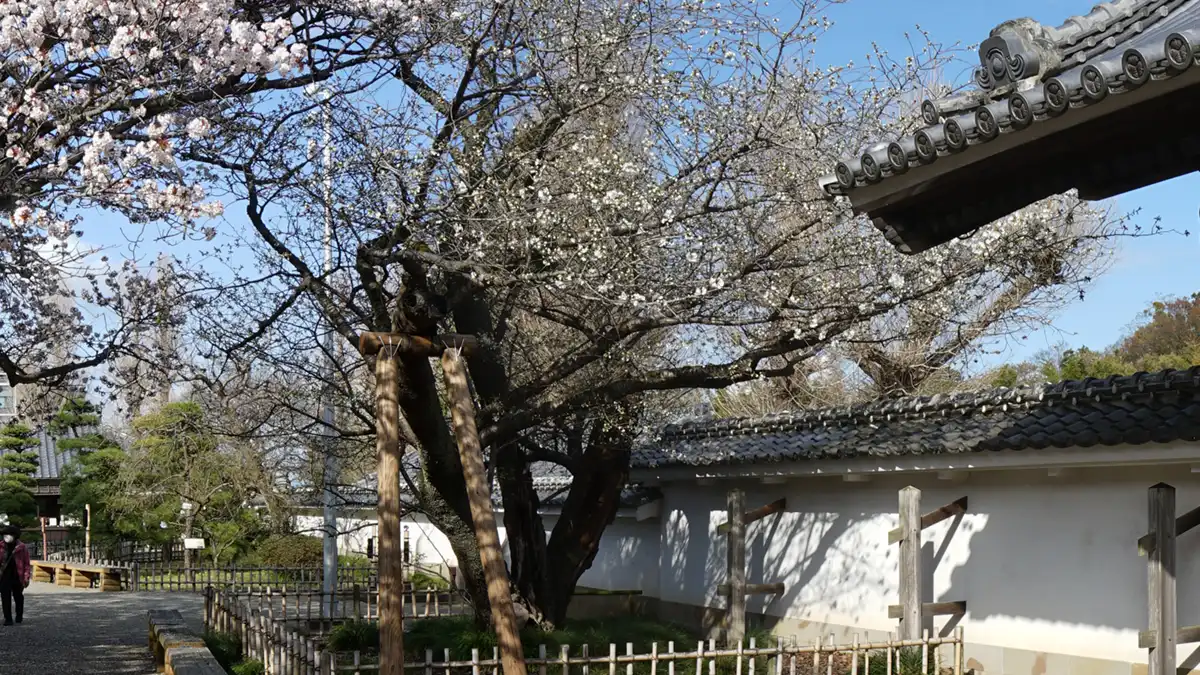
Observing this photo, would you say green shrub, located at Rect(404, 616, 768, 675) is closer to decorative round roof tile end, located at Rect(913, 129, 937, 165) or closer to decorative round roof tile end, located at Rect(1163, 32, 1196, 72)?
decorative round roof tile end, located at Rect(913, 129, 937, 165)

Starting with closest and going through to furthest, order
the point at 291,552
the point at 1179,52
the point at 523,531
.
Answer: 1. the point at 1179,52
2. the point at 523,531
3. the point at 291,552

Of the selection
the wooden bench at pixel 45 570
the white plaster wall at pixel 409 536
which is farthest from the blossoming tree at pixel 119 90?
the wooden bench at pixel 45 570

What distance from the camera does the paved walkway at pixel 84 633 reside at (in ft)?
44.2

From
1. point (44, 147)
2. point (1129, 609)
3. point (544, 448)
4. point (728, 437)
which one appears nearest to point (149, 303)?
point (44, 147)

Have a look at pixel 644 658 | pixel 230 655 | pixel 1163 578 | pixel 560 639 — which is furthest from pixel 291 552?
pixel 1163 578

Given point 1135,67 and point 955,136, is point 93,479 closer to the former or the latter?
point 955,136

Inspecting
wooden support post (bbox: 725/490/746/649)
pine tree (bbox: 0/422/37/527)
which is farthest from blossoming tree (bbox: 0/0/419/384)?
pine tree (bbox: 0/422/37/527)

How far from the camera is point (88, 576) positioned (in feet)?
90.3

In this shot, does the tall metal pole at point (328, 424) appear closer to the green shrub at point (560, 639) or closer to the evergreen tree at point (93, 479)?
the green shrub at point (560, 639)

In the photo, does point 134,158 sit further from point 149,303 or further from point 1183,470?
point 1183,470

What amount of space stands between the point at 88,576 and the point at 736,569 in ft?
64.9

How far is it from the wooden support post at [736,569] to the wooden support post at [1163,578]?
199 inches

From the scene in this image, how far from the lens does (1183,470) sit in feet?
31.2

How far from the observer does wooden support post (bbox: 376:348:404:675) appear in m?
7.05
